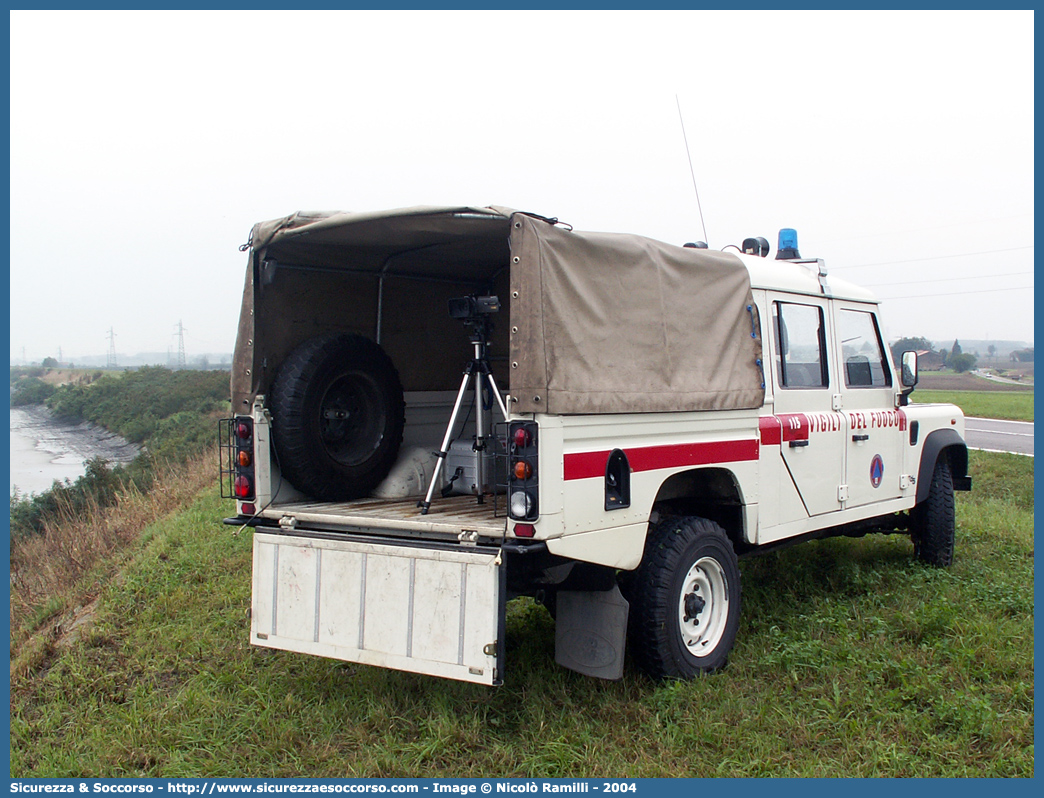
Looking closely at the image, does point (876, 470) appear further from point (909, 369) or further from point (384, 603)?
point (384, 603)

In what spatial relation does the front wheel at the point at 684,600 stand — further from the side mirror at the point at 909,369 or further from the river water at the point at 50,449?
the river water at the point at 50,449

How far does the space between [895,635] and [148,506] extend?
846 cm

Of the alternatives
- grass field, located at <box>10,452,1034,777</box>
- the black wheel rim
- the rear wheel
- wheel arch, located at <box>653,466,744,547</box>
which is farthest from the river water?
the rear wheel

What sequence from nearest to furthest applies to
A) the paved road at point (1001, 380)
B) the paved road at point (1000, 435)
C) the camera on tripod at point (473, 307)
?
the camera on tripod at point (473, 307), the paved road at point (1000, 435), the paved road at point (1001, 380)

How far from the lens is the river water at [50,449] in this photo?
17697 millimetres

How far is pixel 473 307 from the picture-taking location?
487 cm

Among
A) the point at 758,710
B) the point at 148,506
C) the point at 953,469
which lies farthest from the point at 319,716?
the point at 148,506

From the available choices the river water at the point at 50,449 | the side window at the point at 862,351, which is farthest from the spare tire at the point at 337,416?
the river water at the point at 50,449

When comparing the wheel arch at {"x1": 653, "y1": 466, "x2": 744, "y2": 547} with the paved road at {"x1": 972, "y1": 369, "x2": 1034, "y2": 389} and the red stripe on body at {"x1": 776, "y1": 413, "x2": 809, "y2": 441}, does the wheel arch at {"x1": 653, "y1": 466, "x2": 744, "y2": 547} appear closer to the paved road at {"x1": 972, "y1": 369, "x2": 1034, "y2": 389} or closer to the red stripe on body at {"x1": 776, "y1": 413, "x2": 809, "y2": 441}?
the red stripe on body at {"x1": 776, "y1": 413, "x2": 809, "y2": 441}

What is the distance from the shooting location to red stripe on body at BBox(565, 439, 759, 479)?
13.5ft

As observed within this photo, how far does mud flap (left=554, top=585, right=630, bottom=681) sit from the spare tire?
58.4 inches

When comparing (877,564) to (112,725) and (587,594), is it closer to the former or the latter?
(587,594)

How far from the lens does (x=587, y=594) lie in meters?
4.43

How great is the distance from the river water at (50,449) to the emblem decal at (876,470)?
574 inches
